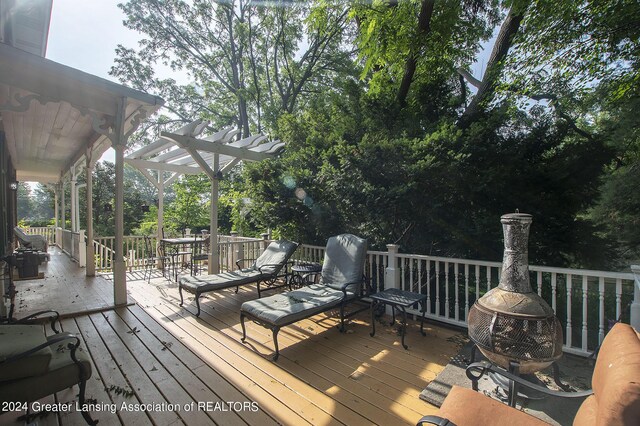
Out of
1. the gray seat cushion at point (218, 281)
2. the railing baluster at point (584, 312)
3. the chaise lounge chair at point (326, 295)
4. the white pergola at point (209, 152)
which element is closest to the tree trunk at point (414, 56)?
the white pergola at point (209, 152)

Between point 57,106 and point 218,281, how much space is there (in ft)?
12.5

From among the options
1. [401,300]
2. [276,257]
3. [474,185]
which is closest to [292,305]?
[401,300]

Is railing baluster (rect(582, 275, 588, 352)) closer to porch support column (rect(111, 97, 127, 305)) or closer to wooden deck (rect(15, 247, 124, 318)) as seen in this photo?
porch support column (rect(111, 97, 127, 305))

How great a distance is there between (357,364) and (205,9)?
54.8 feet

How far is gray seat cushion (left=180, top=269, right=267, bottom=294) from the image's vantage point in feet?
14.1

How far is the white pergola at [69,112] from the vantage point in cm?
337

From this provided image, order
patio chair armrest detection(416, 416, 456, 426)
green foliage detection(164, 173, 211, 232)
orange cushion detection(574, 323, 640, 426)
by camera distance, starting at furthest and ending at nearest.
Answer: green foliage detection(164, 173, 211, 232) < patio chair armrest detection(416, 416, 456, 426) < orange cushion detection(574, 323, 640, 426)

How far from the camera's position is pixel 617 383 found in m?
1.05

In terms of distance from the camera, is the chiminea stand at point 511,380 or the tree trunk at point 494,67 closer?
the chiminea stand at point 511,380

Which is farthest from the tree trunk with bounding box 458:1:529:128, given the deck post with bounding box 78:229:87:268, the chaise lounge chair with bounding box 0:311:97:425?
the deck post with bounding box 78:229:87:268

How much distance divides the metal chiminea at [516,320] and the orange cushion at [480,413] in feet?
2.25

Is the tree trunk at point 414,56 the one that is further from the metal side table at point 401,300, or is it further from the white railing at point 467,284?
the metal side table at point 401,300

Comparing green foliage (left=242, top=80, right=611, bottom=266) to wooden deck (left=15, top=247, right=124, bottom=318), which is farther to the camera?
wooden deck (left=15, top=247, right=124, bottom=318)

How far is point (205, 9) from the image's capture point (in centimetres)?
1363
